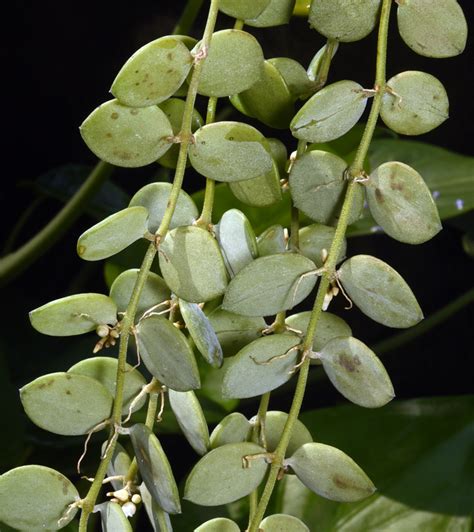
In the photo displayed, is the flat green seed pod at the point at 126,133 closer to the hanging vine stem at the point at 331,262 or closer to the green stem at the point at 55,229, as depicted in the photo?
the hanging vine stem at the point at 331,262

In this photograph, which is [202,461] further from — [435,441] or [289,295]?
[435,441]

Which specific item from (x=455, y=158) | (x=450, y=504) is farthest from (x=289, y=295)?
(x=455, y=158)

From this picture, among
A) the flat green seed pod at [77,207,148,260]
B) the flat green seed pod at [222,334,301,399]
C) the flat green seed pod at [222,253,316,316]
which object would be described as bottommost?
the flat green seed pod at [222,334,301,399]

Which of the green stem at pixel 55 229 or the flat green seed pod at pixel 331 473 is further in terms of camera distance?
the green stem at pixel 55 229

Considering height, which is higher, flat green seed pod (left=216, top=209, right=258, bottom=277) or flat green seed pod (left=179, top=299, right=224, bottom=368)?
flat green seed pod (left=216, top=209, right=258, bottom=277)

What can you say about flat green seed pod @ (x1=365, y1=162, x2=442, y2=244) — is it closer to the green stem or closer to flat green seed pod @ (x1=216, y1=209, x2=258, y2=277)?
flat green seed pod @ (x1=216, y1=209, x2=258, y2=277)

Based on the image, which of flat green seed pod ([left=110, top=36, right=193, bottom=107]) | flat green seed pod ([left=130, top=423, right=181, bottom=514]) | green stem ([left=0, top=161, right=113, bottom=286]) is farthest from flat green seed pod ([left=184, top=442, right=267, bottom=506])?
green stem ([left=0, top=161, right=113, bottom=286])

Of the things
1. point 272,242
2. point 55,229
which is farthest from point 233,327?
point 55,229

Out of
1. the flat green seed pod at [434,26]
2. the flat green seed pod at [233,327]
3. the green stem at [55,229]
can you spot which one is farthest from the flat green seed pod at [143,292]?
the green stem at [55,229]
